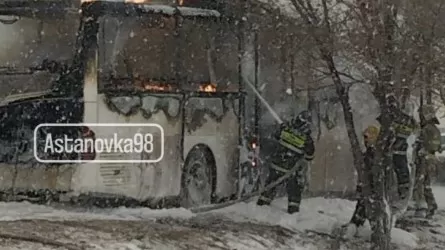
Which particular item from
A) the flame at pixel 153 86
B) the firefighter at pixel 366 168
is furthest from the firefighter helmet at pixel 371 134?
the flame at pixel 153 86

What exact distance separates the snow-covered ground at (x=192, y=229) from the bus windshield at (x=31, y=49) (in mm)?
1246

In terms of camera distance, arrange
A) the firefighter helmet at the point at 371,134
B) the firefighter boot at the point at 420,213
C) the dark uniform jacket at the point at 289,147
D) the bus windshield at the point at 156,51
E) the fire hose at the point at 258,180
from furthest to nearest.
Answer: the firefighter boot at the point at 420,213, the dark uniform jacket at the point at 289,147, the fire hose at the point at 258,180, the firefighter helmet at the point at 371,134, the bus windshield at the point at 156,51

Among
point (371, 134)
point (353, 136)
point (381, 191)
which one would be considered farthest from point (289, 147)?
point (381, 191)

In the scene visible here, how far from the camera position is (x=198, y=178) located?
12.2 meters

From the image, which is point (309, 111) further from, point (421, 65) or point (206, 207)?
point (421, 65)

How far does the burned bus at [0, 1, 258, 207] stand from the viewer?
10984 mm

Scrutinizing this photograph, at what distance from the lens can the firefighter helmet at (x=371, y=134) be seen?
11.6 meters

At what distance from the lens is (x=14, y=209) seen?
1087 centimetres

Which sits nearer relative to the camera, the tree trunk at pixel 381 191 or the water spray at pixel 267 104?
the tree trunk at pixel 381 191

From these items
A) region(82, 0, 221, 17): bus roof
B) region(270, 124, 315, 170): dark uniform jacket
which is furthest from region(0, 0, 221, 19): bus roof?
region(270, 124, 315, 170): dark uniform jacket

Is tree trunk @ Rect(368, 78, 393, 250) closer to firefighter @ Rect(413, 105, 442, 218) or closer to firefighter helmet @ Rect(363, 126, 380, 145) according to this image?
firefighter helmet @ Rect(363, 126, 380, 145)

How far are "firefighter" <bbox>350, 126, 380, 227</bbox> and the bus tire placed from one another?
1.63 meters

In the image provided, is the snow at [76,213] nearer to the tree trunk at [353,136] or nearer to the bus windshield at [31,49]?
the bus windshield at [31,49]

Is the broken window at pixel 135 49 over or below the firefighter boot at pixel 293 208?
over
